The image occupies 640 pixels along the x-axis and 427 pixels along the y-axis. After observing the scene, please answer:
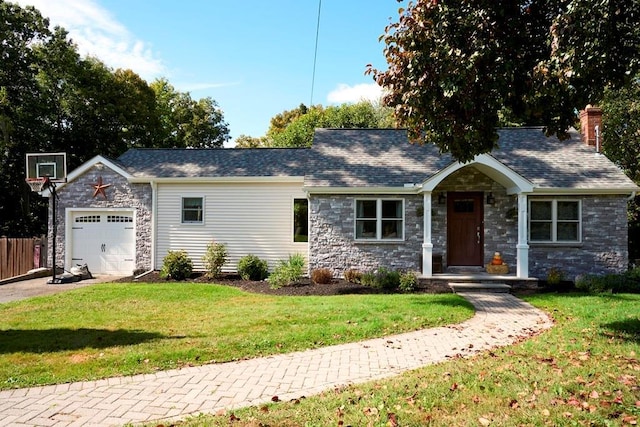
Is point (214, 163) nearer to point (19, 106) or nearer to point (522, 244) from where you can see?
point (522, 244)

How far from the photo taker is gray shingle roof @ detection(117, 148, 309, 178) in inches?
593

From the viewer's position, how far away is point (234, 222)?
1476cm

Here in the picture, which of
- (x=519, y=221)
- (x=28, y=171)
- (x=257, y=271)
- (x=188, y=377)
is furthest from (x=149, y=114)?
(x=188, y=377)

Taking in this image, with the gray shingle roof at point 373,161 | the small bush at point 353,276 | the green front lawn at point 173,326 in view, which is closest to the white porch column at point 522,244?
the gray shingle roof at point 373,161

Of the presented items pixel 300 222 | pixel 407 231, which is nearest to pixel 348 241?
pixel 407 231

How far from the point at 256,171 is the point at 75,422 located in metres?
11.8

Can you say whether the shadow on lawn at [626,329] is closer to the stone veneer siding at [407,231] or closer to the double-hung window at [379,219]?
→ the stone veneer siding at [407,231]

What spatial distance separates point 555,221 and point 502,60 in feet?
29.8

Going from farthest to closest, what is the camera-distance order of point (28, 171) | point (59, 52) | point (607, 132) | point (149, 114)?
1. point (149, 114)
2. point (59, 52)
3. point (607, 132)
4. point (28, 171)

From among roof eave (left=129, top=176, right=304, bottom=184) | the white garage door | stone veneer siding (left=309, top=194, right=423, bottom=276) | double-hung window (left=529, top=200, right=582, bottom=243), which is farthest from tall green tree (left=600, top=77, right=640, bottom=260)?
the white garage door

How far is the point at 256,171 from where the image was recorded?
15.1 metres

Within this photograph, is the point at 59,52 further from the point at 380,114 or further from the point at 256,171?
the point at 380,114

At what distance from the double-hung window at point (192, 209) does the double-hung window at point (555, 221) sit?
1108 cm

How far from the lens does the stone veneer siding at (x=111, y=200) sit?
48.7ft
